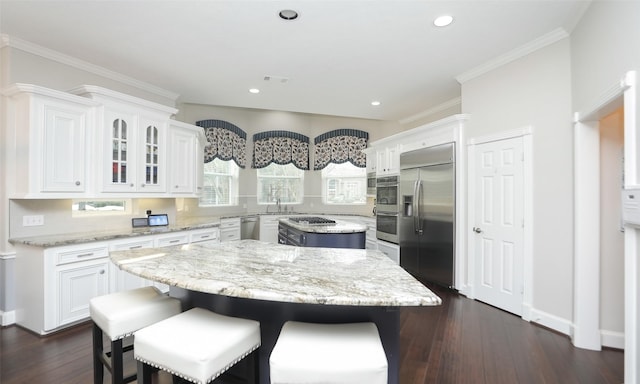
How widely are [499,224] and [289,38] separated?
9.83 feet

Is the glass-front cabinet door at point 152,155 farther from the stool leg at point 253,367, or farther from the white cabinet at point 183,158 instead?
the stool leg at point 253,367

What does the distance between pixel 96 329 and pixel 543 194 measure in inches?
150

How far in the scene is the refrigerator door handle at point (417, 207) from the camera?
14.4 ft

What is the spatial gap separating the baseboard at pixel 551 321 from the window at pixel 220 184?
16.8 ft

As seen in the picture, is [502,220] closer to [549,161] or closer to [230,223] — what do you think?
[549,161]

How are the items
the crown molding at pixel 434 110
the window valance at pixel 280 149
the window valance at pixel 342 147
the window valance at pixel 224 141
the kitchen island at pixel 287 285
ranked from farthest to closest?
the window valance at pixel 342 147 < the window valance at pixel 280 149 < the window valance at pixel 224 141 < the crown molding at pixel 434 110 < the kitchen island at pixel 287 285

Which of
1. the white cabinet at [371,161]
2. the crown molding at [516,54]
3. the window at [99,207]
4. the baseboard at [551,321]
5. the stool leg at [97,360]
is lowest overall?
the baseboard at [551,321]

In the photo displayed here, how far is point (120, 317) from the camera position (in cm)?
158

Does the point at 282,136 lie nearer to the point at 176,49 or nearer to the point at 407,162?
the point at 407,162

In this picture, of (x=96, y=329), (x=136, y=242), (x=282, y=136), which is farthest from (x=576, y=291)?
(x=282, y=136)

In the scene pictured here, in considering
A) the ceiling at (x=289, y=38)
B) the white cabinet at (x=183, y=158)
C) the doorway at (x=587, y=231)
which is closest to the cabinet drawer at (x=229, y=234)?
the white cabinet at (x=183, y=158)

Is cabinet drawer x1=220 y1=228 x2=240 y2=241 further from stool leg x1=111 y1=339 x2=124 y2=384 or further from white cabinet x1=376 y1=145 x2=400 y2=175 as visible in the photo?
stool leg x1=111 y1=339 x2=124 y2=384

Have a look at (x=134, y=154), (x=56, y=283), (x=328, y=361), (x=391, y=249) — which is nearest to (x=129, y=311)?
(x=328, y=361)

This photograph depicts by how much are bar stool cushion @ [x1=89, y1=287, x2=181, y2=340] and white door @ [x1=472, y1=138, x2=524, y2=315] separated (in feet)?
10.7
